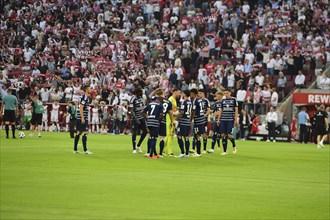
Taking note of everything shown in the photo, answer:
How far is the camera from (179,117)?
2622 centimetres

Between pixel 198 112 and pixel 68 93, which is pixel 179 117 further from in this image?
pixel 68 93

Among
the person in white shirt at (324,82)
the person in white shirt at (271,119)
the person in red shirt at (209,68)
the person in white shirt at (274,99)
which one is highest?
the person in red shirt at (209,68)

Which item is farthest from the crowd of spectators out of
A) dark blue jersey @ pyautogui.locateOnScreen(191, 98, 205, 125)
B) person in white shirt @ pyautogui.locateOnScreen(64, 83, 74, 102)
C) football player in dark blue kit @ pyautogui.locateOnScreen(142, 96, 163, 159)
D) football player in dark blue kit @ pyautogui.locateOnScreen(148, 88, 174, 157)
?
football player in dark blue kit @ pyautogui.locateOnScreen(142, 96, 163, 159)

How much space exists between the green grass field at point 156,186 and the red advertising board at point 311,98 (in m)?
13.9

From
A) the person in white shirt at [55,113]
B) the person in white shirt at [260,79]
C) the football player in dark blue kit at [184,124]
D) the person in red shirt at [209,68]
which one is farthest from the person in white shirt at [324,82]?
the football player in dark blue kit at [184,124]

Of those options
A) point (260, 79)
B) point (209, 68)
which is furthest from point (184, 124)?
point (209, 68)

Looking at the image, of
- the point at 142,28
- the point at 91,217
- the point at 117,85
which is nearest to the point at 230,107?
the point at 91,217

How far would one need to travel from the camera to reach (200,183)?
18656mm

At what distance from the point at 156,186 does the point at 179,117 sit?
8787 millimetres

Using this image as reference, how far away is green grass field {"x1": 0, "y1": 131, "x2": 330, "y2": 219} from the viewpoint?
1398cm

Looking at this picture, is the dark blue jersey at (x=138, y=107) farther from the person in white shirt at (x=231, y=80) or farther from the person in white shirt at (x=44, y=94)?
the person in white shirt at (x=44, y=94)

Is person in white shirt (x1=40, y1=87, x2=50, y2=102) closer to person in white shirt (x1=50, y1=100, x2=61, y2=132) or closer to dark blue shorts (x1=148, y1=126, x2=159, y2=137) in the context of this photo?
person in white shirt (x1=50, y1=100, x2=61, y2=132)

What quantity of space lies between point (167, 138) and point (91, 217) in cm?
1462

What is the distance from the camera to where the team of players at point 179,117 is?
82.3 ft
